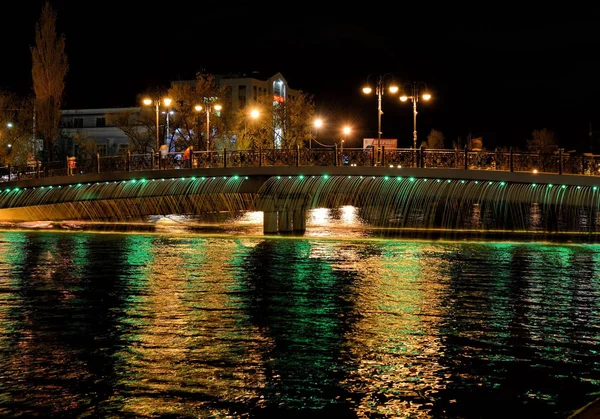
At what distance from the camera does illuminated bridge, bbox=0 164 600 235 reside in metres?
42.9

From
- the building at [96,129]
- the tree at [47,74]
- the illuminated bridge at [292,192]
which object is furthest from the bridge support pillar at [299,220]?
the building at [96,129]

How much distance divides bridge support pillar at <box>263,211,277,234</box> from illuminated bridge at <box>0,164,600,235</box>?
0.18 ft

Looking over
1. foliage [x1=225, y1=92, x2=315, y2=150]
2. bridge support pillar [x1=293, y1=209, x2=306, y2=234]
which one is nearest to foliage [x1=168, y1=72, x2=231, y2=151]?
foliage [x1=225, y1=92, x2=315, y2=150]

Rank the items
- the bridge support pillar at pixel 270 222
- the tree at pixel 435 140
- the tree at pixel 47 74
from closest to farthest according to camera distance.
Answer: the bridge support pillar at pixel 270 222 → the tree at pixel 47 74 → the tree at pixel 435 140

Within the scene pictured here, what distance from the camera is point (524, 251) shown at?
1564 inches

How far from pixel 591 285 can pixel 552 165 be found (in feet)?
46.6

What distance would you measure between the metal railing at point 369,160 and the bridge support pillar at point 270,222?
293 cm

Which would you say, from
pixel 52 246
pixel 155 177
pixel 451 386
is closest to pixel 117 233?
pixel 155 177

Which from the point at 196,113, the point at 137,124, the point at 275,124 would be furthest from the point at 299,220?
the point at 137,124

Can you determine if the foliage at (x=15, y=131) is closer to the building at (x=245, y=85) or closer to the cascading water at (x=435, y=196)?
the building at (x=245, y=85)

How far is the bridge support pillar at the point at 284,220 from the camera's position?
51375 millimetres

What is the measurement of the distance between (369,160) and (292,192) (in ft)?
19.5

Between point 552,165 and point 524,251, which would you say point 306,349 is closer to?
point 524,251

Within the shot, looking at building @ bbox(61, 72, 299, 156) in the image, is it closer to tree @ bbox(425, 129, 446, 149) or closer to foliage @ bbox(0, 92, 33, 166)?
foliage @ bbox(0, 92, 33, 166)
